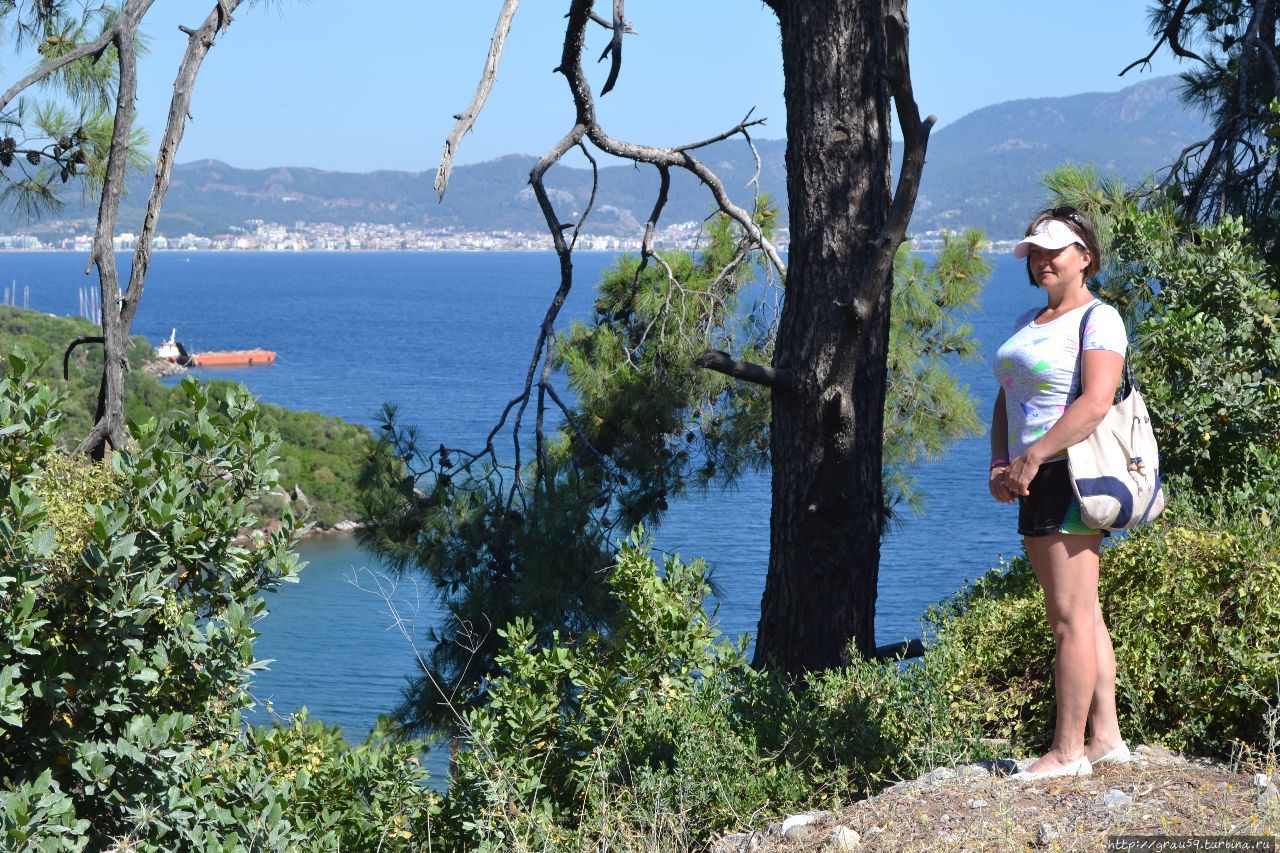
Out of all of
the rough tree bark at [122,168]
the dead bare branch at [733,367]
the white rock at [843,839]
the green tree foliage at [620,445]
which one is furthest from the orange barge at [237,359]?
the white rock at [843,839]

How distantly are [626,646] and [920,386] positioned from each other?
3.10 meters

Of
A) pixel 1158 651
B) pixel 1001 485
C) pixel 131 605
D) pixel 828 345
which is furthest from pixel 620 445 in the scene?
pixel 131 605

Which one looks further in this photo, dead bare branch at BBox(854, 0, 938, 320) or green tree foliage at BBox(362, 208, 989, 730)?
green tree foliage at BBox(362, 208, 989, 730)

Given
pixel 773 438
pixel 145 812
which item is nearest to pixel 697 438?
pixel 773 438

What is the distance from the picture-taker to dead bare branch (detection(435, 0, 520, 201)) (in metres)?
3.83

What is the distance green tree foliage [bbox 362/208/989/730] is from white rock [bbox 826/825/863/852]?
2048 mm

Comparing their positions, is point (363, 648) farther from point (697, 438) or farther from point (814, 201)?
point (814, 201)

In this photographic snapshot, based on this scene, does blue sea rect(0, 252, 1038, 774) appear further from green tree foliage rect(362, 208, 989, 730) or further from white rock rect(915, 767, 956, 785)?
white rock rect(915, 767, 956, 785)

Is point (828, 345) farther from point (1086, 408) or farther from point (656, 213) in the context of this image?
point (1086, 408)

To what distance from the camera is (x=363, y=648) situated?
26.2 metres

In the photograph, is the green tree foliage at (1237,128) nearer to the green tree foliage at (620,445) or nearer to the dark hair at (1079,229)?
the green tree foliage at (620,445)

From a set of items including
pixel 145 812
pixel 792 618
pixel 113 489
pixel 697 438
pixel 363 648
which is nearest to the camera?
pixel 145 812

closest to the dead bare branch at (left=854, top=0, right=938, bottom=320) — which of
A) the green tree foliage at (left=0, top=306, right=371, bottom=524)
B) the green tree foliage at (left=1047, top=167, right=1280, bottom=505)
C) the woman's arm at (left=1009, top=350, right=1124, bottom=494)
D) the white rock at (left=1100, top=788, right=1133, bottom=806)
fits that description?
the woman's arm at (left=1009, top=350, right=1124, bottom=494)

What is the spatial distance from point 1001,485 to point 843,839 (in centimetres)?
88
